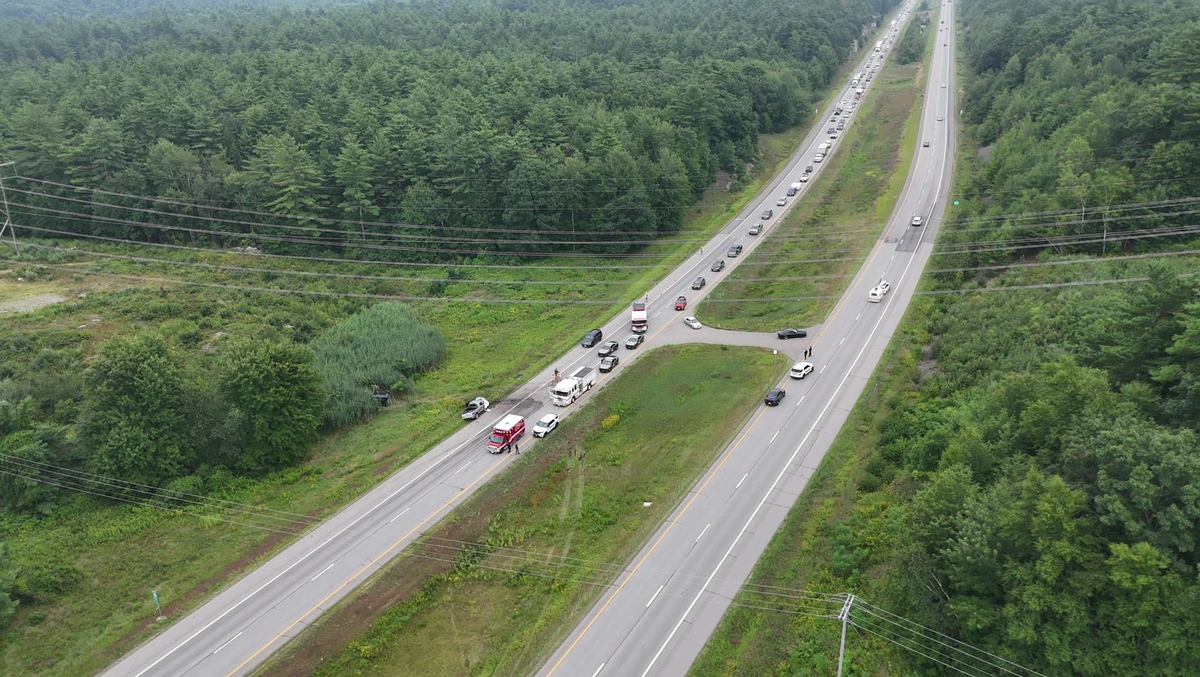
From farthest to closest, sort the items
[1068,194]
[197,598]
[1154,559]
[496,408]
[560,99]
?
[560,99] < [1068,194] < [496,408] < [197,598] < [1154,559]

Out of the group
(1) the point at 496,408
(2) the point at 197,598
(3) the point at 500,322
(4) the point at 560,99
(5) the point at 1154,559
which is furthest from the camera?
(4) the point at 560,99

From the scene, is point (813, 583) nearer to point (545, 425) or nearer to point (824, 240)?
point (545, 425)

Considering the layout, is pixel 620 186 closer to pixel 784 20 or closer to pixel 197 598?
pixel 197 598

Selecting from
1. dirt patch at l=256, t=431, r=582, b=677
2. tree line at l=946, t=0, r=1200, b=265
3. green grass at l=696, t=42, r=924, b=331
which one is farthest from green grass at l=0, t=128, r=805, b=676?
tree line at l=946, t=0, r=1200, b=265

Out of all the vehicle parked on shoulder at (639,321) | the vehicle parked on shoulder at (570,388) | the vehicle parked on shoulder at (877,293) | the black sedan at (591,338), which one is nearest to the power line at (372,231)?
the vehicle parked on shoulder at (639,321)

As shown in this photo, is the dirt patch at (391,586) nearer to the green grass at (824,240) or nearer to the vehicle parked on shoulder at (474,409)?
the vehicle parked on shoulder at (474,409)

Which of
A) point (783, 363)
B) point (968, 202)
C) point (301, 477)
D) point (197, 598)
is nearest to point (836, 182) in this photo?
point (968, 202)
